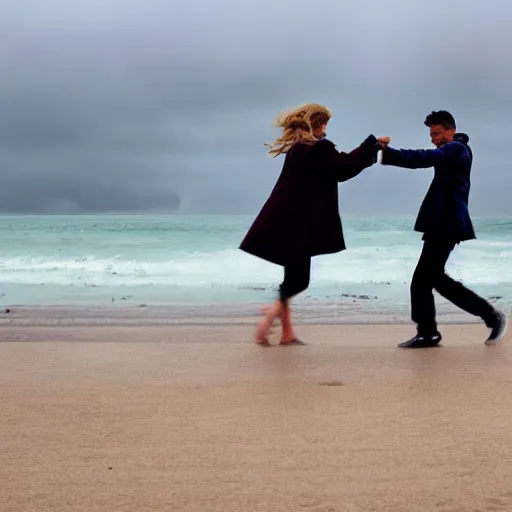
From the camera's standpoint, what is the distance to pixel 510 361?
Result: 4.45 m

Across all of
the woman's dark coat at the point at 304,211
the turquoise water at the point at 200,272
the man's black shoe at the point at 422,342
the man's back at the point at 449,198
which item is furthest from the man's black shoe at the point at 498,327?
the turquoise water at the point at 200,272

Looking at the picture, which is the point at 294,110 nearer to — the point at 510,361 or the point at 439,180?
the point at 439,180

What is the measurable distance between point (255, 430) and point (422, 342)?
2.58 metres

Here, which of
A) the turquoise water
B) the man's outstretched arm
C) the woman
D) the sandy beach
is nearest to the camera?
the sandy beach

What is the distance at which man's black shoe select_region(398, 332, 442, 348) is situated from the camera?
5.10m

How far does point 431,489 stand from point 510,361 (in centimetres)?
250

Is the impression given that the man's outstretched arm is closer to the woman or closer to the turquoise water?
the woman

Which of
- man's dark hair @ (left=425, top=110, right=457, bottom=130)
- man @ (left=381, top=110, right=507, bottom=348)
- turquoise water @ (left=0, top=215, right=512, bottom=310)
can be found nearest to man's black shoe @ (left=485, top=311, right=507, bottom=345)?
man @ (left=381, top=110, right=507, bottom=348)

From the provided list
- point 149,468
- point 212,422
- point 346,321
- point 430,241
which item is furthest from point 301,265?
point 149,468

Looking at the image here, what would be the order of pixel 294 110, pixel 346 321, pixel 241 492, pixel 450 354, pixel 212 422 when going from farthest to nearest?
pixel 346 321 < pixel 294 110 < pixel 450 354 < pixel 212 422 < pixel 241 492

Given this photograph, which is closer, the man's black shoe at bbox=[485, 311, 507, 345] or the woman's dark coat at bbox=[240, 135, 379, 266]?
the woman's dark coat at bbox=[240, 135, 379, 266]

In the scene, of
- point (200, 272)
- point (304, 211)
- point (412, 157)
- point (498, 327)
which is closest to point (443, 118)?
point (412, 157)

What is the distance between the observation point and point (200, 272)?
15.9 meters

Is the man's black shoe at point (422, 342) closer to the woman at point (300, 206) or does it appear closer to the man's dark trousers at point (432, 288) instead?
the man's dark trousers at point (432, 288)
